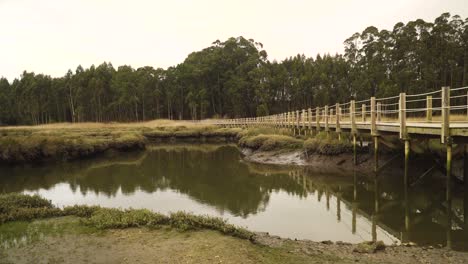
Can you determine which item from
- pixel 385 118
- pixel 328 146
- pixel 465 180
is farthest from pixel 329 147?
pixel 465 180

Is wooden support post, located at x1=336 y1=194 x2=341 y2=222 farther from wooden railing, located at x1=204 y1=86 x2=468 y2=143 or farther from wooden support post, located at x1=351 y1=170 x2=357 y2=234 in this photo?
Result: wooden railing, located at x1=204 y1=86 x2=468 y2=143

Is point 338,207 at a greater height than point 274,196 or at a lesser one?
greater

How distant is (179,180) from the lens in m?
20.6

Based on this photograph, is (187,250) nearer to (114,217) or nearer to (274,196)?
(114,217)

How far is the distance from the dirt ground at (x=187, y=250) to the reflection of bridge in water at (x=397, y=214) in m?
1.81

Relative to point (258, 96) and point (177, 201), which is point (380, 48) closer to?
point (258, 96)

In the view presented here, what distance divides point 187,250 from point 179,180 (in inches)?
538

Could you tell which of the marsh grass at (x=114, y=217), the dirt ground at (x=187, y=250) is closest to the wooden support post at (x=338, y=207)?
the dirt ground at (x=187, y=250)

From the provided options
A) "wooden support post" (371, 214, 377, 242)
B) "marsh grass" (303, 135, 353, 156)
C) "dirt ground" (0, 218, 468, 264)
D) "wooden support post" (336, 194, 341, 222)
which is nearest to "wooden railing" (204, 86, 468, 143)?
"marsh grass" (303, 135, 353, 156)

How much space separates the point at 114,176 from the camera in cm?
2208

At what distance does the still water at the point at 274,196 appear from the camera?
1040cm

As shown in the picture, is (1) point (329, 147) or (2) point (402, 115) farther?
(1) point (329, 147)

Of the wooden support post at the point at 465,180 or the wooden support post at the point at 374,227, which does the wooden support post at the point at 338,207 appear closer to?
the wooden support post at the point at 374,227

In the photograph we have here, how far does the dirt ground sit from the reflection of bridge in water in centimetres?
181
